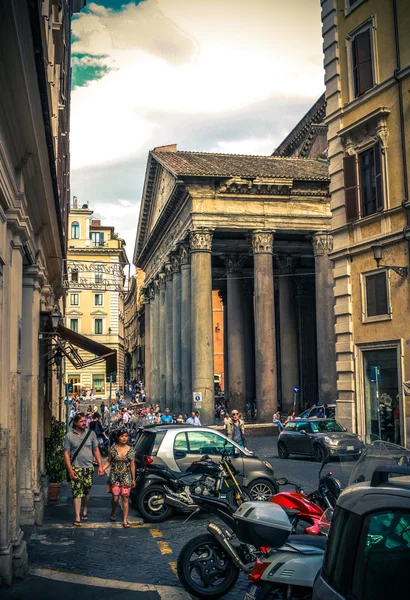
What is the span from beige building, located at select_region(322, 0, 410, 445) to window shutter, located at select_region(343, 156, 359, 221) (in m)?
0.03

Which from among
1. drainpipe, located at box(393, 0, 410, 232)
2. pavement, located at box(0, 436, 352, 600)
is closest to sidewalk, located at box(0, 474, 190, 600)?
pavement, located at box(0, 436, 352, 600)

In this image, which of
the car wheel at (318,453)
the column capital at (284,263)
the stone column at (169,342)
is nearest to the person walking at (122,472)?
the car wheel at (318,453)

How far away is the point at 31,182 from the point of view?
368 inches

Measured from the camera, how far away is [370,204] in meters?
19.4

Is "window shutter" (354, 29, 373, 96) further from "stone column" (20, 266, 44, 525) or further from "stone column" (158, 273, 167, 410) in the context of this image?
"stone column" (158, 273, 167, 410)

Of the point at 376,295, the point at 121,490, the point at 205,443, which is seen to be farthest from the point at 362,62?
the point at 121,490

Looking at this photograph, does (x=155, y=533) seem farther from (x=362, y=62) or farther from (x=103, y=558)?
(x=362, y=62)

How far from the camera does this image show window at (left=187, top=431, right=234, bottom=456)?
12422 millimetres

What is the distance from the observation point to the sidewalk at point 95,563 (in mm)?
6988

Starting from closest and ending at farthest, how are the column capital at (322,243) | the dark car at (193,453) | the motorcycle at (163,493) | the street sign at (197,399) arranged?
the motorcycle at (163,493) < the dark car at (193,453) < the street sign at (197,399) < the column capital at (322,243)

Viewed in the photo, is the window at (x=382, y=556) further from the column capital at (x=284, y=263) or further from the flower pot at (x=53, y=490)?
the column capital at (x=284, y=263)

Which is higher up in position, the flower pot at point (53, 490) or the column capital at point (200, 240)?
the column capital at point (200, 240)

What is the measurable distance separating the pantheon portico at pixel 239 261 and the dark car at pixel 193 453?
59.7 feet

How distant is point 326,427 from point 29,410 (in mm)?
12209
